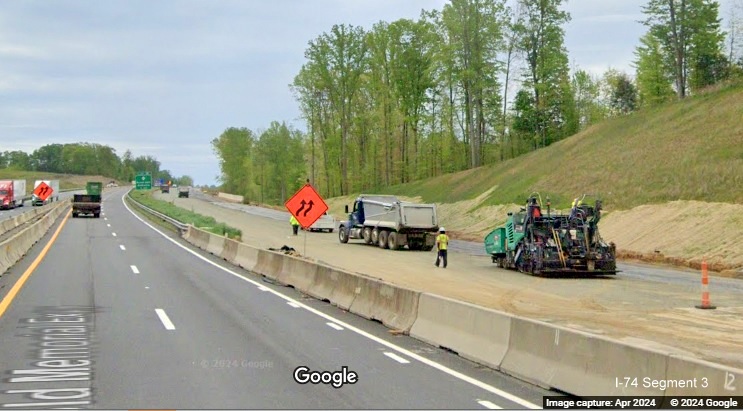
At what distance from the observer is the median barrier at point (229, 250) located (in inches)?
1202

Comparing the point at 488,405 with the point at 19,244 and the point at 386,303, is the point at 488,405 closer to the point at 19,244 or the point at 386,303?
the point at 386,303

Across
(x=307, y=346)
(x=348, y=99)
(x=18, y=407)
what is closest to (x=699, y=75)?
(x=348, y=99)

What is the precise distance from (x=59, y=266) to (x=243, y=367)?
18999 millimetres

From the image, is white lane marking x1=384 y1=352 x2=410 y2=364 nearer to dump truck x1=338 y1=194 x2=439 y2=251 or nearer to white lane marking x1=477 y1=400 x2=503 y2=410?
white lane marking x1=477 y1=400 x2=503 y2=410

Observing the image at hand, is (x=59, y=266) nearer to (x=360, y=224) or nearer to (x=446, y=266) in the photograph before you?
(x=446, y=266)

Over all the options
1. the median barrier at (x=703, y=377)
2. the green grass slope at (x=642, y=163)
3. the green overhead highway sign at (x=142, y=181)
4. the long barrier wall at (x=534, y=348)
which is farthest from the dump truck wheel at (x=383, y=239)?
the green overhead highway sign at (x=142, y=181)

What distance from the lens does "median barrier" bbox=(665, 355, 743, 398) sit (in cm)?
661

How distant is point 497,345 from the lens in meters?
10.6

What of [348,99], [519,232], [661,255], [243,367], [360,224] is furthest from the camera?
[348,99]

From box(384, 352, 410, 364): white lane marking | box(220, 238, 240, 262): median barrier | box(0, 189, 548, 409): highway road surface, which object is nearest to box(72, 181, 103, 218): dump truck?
box(220, 238, 240, 262): median barrier

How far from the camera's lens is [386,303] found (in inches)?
591

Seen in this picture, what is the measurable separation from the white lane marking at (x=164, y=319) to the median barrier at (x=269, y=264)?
7568 millimetres

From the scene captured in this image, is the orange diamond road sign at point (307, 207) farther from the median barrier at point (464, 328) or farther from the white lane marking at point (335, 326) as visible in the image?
the median barrier at point (464, 328)

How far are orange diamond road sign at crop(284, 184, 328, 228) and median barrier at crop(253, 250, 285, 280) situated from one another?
1616mm
